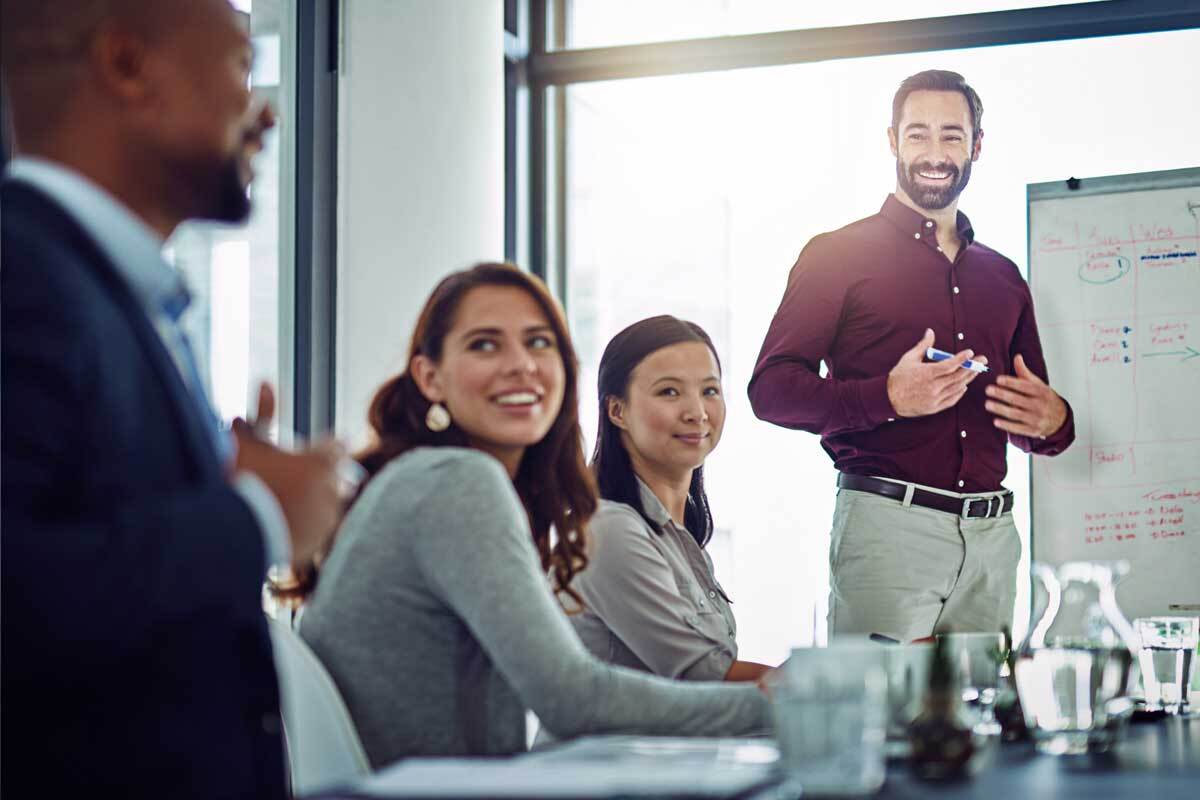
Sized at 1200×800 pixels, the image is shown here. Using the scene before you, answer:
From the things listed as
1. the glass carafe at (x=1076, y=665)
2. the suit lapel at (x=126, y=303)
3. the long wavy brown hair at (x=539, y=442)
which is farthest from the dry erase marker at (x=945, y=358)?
the suit lapel at (x=126, y=303)

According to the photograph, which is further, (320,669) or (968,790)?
(320,669)

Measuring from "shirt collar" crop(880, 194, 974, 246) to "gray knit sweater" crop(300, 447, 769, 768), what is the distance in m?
2.55

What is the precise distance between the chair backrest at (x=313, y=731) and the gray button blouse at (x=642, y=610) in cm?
80

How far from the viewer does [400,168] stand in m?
3.73

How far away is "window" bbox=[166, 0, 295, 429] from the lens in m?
3.09

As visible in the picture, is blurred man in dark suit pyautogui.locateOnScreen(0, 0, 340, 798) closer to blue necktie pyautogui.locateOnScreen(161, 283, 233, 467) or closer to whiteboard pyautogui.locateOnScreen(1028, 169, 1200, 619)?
blue necktie pyautogui.locateOnScreen(161, 283, 233, 467)

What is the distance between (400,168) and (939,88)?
1.64 meters

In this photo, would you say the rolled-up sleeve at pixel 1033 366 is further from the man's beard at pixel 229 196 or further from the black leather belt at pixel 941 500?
the man's beard at pixel 229 196

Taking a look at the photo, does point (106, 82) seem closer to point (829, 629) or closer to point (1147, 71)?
point (829, 629)

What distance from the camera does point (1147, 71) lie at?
13.4 feet

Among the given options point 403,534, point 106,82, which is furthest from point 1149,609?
point 106,82

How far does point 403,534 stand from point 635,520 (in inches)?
32.6

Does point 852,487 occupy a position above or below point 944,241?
below

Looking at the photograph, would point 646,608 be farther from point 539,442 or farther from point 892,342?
point 892,342
